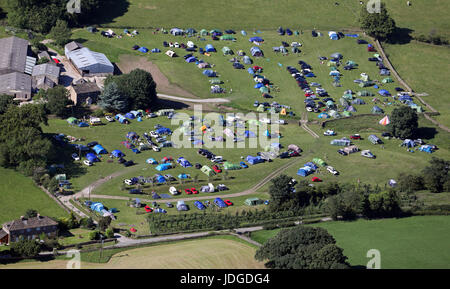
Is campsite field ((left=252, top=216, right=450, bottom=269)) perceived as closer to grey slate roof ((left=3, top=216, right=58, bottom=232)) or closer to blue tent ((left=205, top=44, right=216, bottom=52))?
grey slate roof ((left=3, top=216, right=58, bottom=232))

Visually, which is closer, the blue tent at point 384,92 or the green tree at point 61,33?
the blue tent at point 384,92

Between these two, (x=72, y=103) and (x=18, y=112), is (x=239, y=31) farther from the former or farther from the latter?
(x=18, y=112)

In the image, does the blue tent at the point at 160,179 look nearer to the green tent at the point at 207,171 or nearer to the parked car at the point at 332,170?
the green tent at the point at 207,171

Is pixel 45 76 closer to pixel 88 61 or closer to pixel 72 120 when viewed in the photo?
pixel 88 61

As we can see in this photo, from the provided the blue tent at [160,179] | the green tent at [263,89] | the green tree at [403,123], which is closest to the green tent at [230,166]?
the blue tent at [160,179]

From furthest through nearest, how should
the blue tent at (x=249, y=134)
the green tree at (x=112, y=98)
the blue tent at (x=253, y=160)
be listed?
the green tree at (x=112, y=98)
the blue tent at (x=249, y=134)
the blue tent at (x=253, y=160)

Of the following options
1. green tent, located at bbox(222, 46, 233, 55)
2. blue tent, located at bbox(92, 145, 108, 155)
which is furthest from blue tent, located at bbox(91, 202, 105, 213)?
green tent, located at bbox(222, 46, 233, 55)
